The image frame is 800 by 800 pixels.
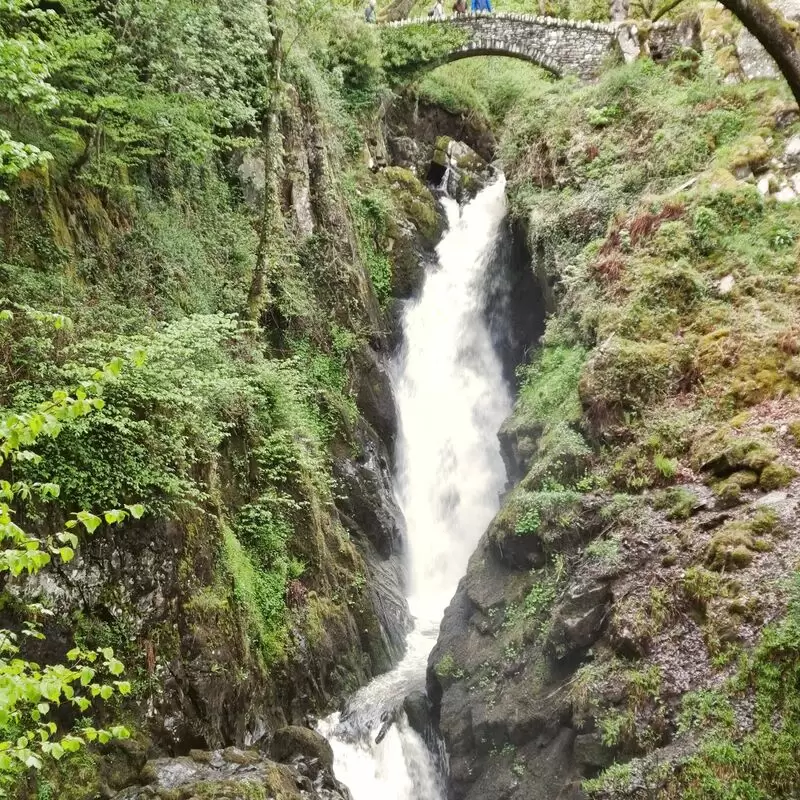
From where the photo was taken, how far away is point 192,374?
28.2ft

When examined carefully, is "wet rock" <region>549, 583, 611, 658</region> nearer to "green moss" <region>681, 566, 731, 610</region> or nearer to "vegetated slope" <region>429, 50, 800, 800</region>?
"vegetated slope" <region>429, 50, 800, 800</region>

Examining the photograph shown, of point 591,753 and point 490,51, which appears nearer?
point 591,753

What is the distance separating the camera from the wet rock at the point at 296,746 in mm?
9180

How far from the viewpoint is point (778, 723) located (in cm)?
577

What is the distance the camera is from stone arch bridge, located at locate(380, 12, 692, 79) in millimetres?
21266

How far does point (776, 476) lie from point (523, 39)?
1981cm

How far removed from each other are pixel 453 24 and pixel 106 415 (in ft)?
69.2

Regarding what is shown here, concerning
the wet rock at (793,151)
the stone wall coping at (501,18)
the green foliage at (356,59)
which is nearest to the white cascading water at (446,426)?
the green foliage at (356,59)

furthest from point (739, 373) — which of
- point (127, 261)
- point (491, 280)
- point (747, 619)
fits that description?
point (491, 280)

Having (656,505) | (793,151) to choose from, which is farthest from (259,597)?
(793,151)

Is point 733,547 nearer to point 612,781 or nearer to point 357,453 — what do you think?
point 612,781

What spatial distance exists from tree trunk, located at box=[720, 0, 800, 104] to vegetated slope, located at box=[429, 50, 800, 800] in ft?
14.8

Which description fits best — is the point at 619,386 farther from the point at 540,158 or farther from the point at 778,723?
the point at 540,158

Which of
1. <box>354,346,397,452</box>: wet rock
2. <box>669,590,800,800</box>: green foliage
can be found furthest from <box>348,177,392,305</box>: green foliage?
<box>669,590,800,800</box>: green foliage
